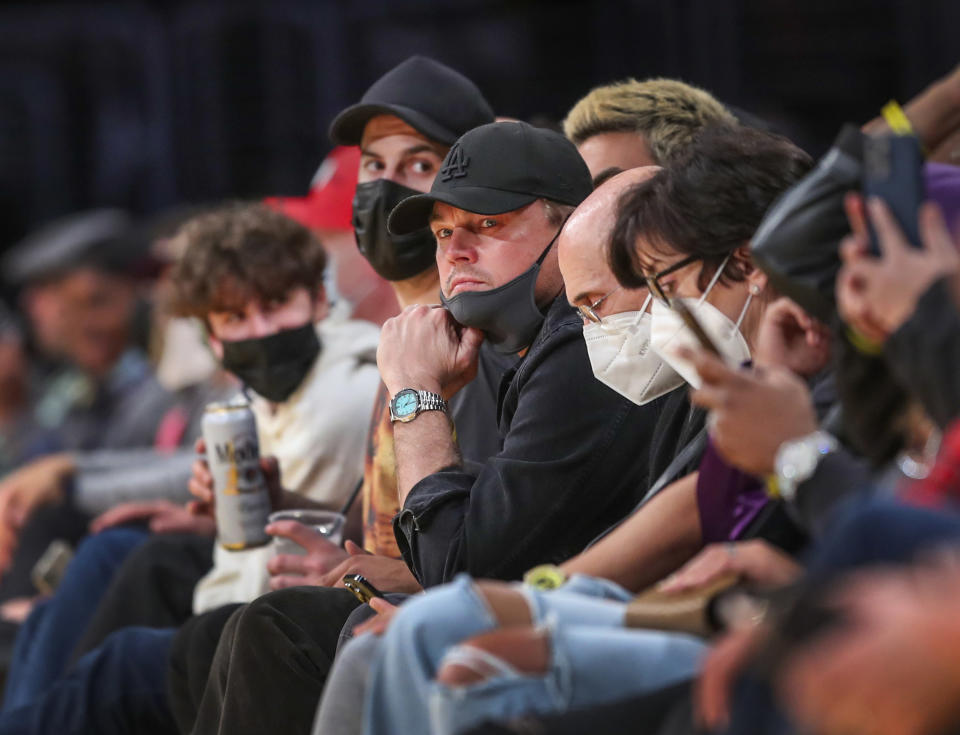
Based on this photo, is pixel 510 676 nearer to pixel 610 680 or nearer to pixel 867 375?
pixel 610 680

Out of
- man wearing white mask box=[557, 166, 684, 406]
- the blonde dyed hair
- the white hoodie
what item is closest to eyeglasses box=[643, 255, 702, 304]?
man wearing white mask box=[557, 166, 684, 406]

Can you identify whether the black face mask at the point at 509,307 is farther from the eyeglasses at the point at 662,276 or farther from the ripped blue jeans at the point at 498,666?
the ripped blue jeans at the point at 498,666

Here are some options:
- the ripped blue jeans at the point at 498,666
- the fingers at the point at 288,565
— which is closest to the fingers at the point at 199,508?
the fingers at the point at 288,565

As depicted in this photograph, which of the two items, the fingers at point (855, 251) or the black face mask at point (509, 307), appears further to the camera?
the black face mask at point (509, 307)

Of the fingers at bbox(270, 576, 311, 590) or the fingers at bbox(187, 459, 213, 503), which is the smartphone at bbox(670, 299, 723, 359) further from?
the fingers at bbox(187, 459, 213, 503)

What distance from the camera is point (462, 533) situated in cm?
275

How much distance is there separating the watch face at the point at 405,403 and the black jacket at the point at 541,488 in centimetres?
16

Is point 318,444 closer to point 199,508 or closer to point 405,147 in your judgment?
point 199,508

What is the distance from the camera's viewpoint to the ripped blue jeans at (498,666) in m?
1.91

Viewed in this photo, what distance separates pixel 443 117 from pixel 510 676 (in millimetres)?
2081

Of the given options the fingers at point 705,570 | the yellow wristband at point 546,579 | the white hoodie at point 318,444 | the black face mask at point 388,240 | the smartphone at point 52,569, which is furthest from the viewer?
the smartphone at point 52,569

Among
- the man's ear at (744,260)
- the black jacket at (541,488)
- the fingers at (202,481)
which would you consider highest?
the man's ear at (744,260)

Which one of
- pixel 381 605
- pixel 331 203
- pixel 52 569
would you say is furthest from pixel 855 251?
pixel 52 569

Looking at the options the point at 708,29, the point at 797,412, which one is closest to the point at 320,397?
the point at 797,412
